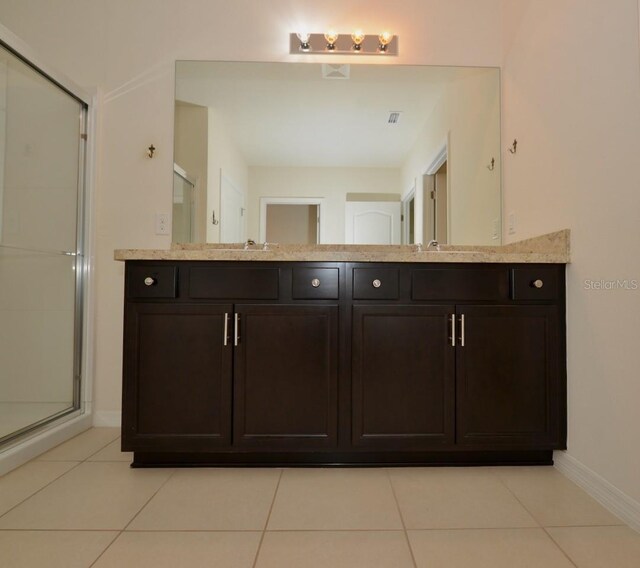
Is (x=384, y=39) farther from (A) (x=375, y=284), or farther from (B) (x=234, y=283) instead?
(B) (x=234, y=283)

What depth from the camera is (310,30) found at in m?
2.22

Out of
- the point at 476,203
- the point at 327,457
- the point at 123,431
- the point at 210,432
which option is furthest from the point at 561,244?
the point at 123,431

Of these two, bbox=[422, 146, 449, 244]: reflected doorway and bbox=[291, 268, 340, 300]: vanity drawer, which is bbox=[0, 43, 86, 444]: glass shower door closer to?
bbox=[291, 268, 340, 300]: vanity drawer

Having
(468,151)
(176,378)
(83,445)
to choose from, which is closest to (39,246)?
(83,445)

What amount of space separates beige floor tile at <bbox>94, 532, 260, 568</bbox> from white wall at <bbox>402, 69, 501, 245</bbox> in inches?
69.9

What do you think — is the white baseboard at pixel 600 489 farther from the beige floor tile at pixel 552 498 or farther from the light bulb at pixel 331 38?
the light bulb at pixel 331 38

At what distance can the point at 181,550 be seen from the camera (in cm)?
110

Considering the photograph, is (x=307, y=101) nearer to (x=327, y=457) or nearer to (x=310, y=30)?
(x=310, y=30)

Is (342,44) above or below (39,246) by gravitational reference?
above

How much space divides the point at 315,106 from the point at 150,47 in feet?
3.27

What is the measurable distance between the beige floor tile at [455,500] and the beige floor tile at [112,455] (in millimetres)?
1177

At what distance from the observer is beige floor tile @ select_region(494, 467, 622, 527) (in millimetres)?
1272

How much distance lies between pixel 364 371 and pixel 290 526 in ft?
2.01

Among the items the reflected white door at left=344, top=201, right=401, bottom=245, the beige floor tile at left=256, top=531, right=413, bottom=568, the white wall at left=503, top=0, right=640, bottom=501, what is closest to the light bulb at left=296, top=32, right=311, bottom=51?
the reflected white door at left=344, top=201, right=401, bottom=245
